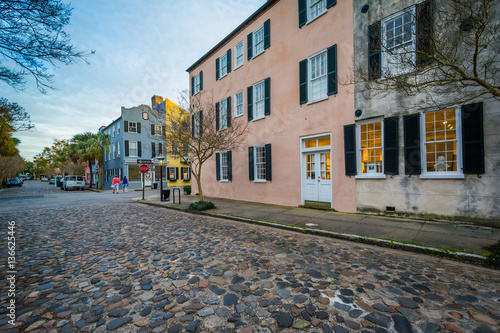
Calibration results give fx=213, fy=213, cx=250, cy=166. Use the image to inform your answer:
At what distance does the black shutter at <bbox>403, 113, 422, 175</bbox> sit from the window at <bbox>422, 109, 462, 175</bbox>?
0.18m

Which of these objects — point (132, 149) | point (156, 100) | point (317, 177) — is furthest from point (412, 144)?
point (156, 100)

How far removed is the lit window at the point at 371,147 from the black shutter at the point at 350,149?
280 millimetres

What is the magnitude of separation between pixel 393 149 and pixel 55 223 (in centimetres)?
1282

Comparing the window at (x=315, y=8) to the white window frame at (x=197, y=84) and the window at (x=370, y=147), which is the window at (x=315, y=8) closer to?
the window at (x=370, y=147)

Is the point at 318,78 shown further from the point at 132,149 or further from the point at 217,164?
the point at 132,149

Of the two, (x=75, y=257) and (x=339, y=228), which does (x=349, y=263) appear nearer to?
(x=339, y=228)

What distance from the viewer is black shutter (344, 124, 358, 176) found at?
8430 millimetres

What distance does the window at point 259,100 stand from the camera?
1230 centimetres

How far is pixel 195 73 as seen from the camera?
17.8 meters

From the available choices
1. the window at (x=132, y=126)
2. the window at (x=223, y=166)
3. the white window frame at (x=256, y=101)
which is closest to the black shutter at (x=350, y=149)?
the white window frame at (x=256, y=101)

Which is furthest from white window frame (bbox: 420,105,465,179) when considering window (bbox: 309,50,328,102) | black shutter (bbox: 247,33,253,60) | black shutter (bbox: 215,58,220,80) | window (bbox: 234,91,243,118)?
black shutter (bbox: 215,58,220,80)

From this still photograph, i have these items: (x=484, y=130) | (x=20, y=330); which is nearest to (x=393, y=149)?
(x=484, y=130)

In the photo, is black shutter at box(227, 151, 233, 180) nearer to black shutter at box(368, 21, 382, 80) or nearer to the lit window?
the lit window

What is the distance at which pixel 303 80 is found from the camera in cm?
1007
